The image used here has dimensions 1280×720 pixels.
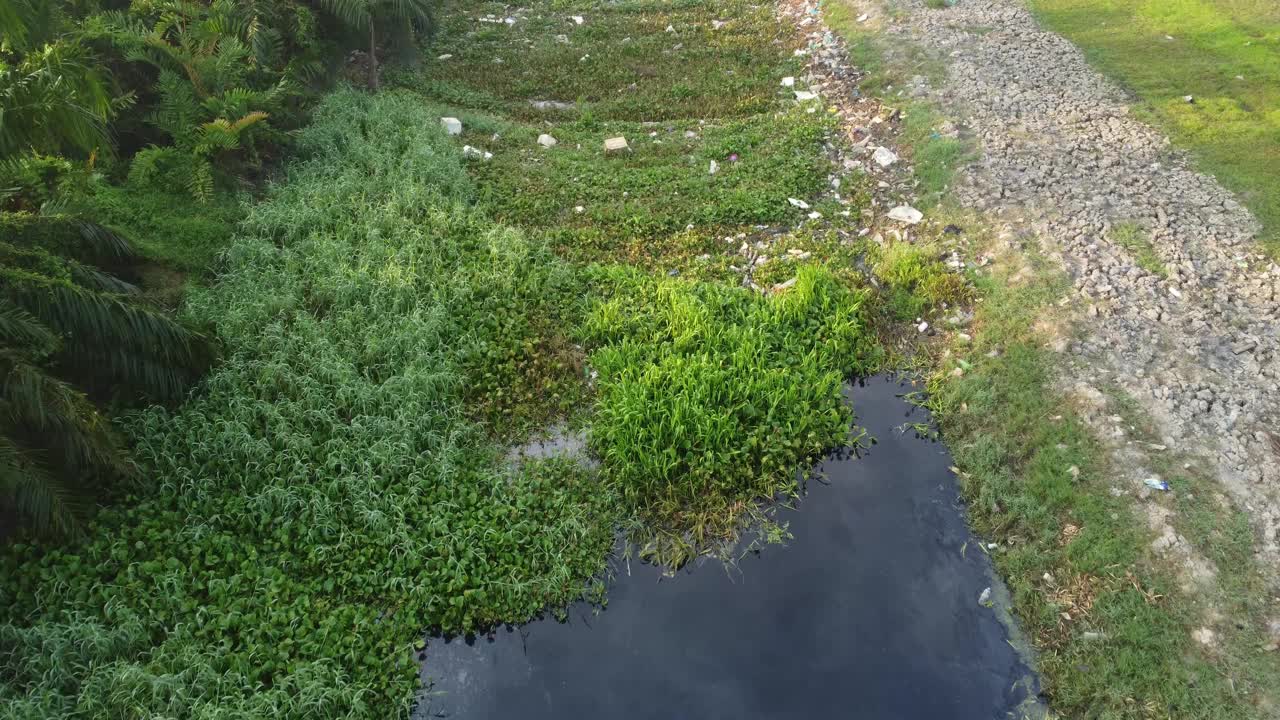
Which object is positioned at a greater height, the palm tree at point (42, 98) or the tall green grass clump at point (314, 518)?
the palm tree at point (42, 98)

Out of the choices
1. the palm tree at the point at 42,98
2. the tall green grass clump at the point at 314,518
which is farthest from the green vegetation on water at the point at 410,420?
the palm tree at the point at 42,98

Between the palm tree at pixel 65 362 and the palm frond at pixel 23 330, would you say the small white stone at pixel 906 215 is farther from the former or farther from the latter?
the palm frond at pixel 23 330

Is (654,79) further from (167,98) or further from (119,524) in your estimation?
(119,524)

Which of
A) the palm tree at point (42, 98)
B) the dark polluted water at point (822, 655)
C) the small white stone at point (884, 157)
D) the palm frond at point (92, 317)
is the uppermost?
the palm tree at point (42, 98)

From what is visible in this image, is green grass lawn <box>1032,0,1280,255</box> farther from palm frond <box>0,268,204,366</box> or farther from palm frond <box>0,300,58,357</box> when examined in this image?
palm frond <box>0,300,58,357</box>

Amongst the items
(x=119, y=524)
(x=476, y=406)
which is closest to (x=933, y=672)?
(x=476, y=406)

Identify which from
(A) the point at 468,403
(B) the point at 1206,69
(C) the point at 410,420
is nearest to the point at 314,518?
(C) the point at 410,420
